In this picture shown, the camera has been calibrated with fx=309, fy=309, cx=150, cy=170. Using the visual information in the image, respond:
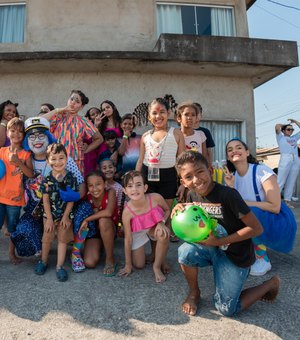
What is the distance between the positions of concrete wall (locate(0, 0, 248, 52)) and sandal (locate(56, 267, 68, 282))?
6179 mm

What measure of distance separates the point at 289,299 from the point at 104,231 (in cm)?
186

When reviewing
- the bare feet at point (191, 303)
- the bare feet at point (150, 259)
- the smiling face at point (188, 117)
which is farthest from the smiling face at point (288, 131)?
the bare feet at point (191, 303)

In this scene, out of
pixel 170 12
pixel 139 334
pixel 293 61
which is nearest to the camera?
pixel 139 334

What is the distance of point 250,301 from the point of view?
95.7 inches

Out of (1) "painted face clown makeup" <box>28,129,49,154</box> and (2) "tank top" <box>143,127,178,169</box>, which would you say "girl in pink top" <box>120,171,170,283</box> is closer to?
(2) "tank top" <box>143,127,178,169</box>

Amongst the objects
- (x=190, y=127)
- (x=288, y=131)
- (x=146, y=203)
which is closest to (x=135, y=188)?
(x=146, y=203)

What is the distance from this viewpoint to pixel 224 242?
229cm

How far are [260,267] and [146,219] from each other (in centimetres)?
128

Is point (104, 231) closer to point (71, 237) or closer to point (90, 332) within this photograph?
point (71, 237)

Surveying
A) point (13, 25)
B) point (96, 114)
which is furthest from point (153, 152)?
point (13, 25)

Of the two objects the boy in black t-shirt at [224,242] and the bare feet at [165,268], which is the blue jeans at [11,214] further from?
the boy in black t-shirt at [224,242]

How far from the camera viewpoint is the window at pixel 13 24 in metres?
8.03

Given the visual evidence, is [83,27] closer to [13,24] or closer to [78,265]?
[13,24]

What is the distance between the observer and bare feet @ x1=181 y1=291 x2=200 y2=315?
2441mm
